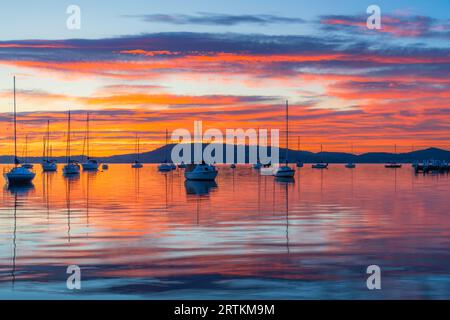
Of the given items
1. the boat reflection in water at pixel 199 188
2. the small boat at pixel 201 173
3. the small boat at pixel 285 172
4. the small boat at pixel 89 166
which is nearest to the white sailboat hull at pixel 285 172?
the small boat at pixel 285 172

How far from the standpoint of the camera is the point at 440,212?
133 feet

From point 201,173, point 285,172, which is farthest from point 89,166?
point 201,173

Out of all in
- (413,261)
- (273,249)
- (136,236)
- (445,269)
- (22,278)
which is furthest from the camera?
(136,236)

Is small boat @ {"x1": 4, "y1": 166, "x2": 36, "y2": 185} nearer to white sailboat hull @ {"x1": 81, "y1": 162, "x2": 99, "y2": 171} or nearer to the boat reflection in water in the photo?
the boat reflection in water

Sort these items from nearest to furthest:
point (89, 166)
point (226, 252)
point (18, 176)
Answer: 1. point (226, 252)
2. point (18, 176)
3. point (89, 166)

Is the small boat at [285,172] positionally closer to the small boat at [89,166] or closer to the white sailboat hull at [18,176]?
the white sailboat hull at [18,176]

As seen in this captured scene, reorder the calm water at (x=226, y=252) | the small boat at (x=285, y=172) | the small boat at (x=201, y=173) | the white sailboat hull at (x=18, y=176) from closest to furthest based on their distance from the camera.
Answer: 1. the calm water at (x=226, y=252)
2. the white sailboat hull at (x=18, y=176)
3. the small boat at (x=201, y=173)
4. the small boat at (x=285, y=172)

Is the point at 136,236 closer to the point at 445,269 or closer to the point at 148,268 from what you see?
the point at 148,268

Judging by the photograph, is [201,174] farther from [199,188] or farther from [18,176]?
[18,176]

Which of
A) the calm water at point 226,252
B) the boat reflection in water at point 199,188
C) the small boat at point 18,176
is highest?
the small boat at point 18,176

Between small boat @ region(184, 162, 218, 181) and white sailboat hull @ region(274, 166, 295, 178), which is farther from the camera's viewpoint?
white sailboat hull @ region(274, 166, 295, 178)

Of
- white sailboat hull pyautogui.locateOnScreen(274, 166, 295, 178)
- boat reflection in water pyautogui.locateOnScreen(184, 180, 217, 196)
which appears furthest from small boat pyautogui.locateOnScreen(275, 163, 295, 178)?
boat reflection in water pyautogui.locateOnScreen(184, 180, 217, 196)
